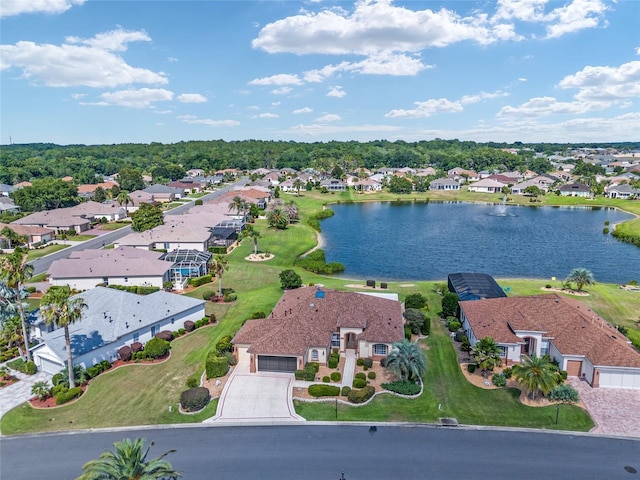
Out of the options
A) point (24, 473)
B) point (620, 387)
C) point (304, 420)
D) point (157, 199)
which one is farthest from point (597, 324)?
point (157, 199)

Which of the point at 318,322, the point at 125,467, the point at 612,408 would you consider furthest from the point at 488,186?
the point at 125,467

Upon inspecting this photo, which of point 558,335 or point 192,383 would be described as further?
point 558,335

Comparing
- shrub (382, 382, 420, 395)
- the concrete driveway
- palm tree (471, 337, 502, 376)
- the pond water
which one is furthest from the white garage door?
the pond water

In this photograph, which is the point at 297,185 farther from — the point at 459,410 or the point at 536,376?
the point at 536,376

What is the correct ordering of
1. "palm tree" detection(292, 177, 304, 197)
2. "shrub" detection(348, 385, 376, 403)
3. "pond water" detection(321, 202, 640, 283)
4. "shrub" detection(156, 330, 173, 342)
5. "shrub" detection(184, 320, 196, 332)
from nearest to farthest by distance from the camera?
"shrub" detection(348, 385, 376, 403) → "shrub" detection(156, 330, 173, 342) → "shrub" detection(184, 320, 196, 332) → "pond water" detection(321, 202, 640, 283) → "palm tree" detection(292, 177, 304, 197)

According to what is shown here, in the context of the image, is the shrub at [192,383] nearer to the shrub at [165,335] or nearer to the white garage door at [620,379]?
the shrub at [165,335]

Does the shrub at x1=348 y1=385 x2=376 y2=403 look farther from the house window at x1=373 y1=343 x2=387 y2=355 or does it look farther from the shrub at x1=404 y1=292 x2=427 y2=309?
the shrub at x1=404 y1=292 x2=427 y2=309
